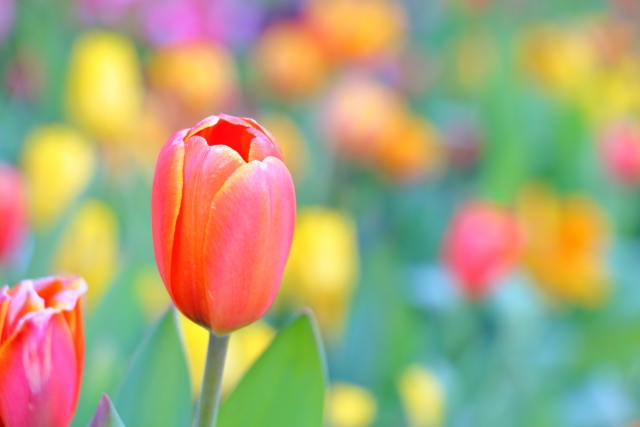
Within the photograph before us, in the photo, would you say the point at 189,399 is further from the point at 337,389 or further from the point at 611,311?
the point at 611,311

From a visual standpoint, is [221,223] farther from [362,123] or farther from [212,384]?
[362,123]

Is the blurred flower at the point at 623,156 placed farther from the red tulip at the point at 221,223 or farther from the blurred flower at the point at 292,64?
the red tulip at the point at 221,223

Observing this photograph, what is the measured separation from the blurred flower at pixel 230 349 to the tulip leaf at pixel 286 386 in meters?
0.23

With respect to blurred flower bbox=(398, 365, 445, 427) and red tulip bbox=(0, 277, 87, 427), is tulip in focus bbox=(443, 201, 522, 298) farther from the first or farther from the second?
red tulip bbox=(0, 277, 87, 427)

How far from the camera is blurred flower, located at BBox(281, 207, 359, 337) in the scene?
Answer: 846mm

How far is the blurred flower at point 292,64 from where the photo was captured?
4.31 feet

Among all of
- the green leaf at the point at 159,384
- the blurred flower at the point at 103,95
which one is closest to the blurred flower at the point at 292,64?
the blurred flower at the point at 103,95

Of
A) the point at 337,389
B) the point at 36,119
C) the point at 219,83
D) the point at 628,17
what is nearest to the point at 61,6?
the point at 36,119

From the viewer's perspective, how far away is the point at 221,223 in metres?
0.27

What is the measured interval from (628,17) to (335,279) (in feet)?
6.10

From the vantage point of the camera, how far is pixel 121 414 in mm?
365

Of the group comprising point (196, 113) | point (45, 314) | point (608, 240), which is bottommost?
point (608, 240)

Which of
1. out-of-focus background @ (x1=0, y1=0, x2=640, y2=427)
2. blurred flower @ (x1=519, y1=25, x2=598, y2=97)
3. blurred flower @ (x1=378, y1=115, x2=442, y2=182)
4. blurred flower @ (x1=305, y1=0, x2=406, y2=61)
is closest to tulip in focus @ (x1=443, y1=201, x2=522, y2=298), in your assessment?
out-of-focus background @ (x1=0, y1=0, x2=640, y2=427)

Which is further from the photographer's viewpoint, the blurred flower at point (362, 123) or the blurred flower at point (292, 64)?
the blurred flower at point (292, 64)
